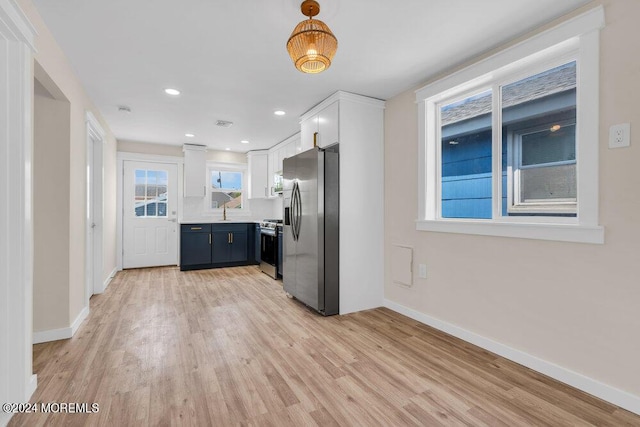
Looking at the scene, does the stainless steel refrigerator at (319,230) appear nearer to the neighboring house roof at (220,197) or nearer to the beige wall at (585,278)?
the beige wall at (585,278)

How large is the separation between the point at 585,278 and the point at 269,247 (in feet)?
13.7

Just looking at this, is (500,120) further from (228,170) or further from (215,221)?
(228,170)

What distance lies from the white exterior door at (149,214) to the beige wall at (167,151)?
22 centimetres

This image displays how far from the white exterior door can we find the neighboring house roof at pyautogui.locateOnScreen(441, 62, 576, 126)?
525 cm

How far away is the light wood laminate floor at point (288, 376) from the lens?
163cm

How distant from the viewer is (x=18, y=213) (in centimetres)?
167

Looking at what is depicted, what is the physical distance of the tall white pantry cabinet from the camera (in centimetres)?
326

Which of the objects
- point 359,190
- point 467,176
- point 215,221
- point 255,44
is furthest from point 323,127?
point 215,221

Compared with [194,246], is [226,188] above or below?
above

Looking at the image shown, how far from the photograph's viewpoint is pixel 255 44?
2289 millimetres

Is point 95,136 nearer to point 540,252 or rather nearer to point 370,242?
point 370,242

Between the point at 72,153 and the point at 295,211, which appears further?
the point at 295,211

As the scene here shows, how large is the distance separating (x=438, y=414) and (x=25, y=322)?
2.37m

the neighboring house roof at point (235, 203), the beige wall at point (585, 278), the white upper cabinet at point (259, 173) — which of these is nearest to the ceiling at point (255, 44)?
the beige wall at point (585, 278)
